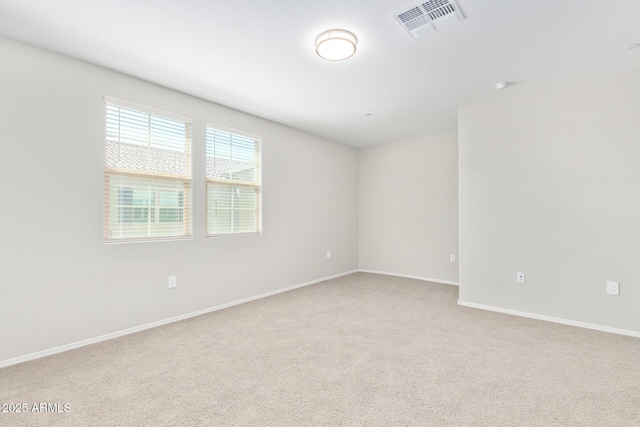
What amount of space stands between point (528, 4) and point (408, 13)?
0.73 meters

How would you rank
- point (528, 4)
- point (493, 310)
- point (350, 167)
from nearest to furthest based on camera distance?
point (528, 4) < point (493, 310) < point (350, 167)

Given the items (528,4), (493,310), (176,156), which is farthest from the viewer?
(493,310)

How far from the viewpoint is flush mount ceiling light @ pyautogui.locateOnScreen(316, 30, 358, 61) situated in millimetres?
2186

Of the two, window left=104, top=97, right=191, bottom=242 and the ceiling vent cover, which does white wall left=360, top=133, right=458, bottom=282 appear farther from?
window left=104, top=97, right=191, bottom=242

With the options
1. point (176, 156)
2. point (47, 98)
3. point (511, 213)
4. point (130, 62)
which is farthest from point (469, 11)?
point (47, 98)

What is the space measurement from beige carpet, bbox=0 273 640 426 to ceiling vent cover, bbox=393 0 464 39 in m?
2.40

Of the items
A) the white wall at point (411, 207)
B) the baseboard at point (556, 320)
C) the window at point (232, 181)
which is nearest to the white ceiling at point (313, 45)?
the window at point (232, 181)

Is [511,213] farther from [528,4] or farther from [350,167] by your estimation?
[350,167]

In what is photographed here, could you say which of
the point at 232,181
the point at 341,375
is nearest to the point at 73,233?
the point at 232,181

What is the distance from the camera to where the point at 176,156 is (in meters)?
3.27

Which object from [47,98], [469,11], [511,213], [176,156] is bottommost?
[511,213]

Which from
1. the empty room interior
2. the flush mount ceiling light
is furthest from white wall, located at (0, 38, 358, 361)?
the flush mount ceiling light

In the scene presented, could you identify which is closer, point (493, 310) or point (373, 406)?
point (373, 406)

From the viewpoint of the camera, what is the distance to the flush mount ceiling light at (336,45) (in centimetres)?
219
